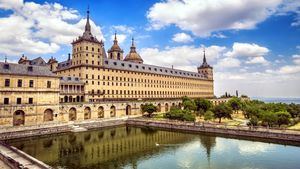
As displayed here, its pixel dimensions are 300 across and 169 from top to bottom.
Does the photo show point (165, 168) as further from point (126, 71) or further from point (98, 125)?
point (126, 71)

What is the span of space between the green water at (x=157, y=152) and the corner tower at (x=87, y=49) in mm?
26657

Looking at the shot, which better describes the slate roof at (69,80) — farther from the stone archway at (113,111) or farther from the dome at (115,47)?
the dome at (115,47)

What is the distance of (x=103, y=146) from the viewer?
3397 cm

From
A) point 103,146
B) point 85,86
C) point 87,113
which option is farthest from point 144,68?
point 103,146

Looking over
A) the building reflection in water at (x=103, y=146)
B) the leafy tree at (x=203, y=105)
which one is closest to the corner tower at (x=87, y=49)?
the building reflection in water at (x=103, y=146)

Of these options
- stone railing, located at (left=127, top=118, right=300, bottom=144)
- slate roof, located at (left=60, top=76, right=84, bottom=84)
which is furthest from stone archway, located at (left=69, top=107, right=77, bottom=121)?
stone railing, located at (left=127, top=118, right=300, bottom=144)

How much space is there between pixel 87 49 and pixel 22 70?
2168 centimetres

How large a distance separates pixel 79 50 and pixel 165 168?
47.5m

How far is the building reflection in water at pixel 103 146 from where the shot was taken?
86.7ft

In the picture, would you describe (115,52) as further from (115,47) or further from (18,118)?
(18,118)

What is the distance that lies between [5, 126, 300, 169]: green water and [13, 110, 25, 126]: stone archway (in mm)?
7258

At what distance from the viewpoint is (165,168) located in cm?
2384

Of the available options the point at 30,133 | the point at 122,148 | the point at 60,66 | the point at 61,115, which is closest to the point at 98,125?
the point at 61,115

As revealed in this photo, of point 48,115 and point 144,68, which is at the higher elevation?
point 144,68
